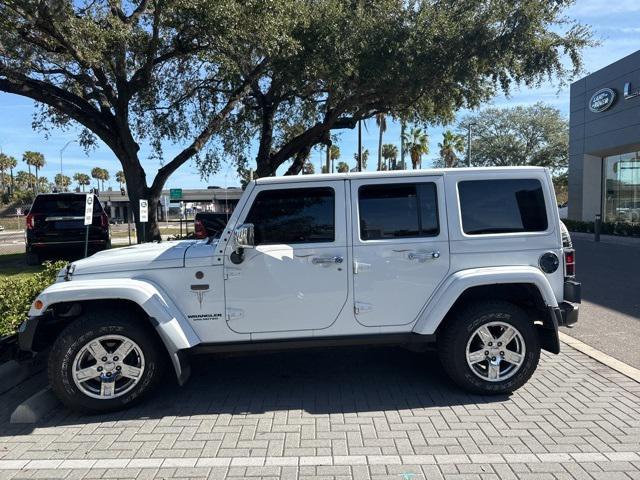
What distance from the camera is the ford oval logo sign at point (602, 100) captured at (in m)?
22.5

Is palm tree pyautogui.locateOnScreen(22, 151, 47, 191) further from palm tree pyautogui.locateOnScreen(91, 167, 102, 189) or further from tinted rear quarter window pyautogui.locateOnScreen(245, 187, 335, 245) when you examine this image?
tinted rear quarter window pyautogui.locateOnScreen(245, 187, 335, 245)

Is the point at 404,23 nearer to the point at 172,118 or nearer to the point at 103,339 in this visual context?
the point at 172,118

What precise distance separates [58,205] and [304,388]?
9293 mm

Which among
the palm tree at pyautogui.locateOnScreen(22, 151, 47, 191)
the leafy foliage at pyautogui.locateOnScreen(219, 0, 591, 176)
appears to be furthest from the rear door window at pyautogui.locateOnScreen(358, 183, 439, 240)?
the palm tree at pyautogui.locateOnScreen(22, 151, 47, 191)

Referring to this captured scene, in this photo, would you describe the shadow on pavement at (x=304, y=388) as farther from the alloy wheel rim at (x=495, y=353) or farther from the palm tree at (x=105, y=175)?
the palm tree at (x=105, y=175)

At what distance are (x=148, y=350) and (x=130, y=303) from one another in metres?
0.43

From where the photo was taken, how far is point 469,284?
14.2 feet

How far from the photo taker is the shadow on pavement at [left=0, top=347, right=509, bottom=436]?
4.35 m

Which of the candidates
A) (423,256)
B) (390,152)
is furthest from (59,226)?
(390,152)

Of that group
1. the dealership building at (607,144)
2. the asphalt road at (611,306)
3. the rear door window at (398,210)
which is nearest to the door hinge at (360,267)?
the rear door window at (398,210)

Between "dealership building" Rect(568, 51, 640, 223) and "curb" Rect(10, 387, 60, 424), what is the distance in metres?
22.7

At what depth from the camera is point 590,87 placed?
24.5m

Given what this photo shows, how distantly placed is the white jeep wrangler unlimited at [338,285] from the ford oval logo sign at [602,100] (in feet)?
70.3

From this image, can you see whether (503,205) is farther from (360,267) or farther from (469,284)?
(360,267)
